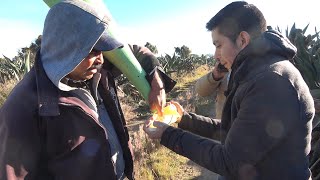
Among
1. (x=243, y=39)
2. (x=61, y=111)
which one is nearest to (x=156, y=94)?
(x=243, y=39)

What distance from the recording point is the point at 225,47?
2.20 meters

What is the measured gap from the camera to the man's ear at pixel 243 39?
2094 mm

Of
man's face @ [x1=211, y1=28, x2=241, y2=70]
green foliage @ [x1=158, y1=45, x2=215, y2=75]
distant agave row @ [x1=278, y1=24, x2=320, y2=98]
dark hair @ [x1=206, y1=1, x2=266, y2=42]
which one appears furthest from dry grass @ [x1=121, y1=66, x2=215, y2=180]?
green foliage @ [x1=158, y1=45, x2=215, y2=75]

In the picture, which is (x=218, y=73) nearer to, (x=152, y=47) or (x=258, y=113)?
(x=258, y=113)

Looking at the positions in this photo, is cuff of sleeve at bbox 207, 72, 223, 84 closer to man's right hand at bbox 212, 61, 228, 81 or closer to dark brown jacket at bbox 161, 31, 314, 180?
man's right hand at bbox 212, 61, 228, 81

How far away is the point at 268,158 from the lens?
1848mm

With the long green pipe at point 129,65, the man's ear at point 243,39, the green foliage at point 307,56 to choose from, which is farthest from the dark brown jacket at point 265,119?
the green foliage at point 307,56

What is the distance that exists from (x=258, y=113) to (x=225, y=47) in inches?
22.4

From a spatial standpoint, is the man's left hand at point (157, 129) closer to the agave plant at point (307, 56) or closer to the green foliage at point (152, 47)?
the agave plant at point (307, 56)

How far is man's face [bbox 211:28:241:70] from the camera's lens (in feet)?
7.09

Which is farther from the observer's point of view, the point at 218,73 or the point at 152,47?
the point at 152,47

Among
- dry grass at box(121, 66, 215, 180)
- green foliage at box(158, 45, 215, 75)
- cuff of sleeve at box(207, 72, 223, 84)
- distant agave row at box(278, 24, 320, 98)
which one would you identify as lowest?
green foliage at box(158, 45, 215, 75)

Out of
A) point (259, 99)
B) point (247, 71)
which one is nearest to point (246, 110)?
point (259, 99)

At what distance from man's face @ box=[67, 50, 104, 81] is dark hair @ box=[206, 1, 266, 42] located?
0.75 metres
